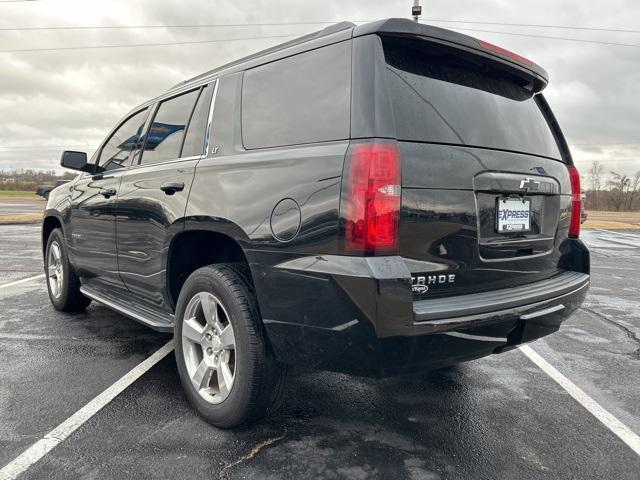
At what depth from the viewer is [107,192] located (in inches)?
Result: 152

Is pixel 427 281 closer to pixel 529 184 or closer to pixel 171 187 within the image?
pixel 529 184

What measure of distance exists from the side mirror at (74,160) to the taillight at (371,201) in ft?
10.8

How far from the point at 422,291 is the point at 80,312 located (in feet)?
13.9

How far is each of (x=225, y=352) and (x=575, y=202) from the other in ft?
7.85

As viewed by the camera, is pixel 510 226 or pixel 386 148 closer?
pixel 386 148

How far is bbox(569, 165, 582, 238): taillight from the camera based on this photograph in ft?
10.3

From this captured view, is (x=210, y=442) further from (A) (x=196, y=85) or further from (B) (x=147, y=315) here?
(A) (x=196, y=85)

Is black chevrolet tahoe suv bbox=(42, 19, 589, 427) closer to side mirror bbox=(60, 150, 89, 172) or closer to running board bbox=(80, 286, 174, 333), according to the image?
running board bbox=(80, 286, 174, 333)

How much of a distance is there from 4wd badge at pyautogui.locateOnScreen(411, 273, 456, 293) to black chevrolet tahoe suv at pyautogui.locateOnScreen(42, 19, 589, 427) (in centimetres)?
1

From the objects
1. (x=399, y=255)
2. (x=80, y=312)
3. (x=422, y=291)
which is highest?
(x=399, y=255)

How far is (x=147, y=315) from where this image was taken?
3.39 metres

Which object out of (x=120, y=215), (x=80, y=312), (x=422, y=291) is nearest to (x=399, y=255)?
(x=422, y=291)

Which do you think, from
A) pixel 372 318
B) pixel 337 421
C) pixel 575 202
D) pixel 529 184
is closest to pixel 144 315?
pixel 337 421

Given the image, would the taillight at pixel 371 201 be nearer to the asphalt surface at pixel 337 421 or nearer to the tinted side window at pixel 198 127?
the asphalt surface at pixel 337 421
